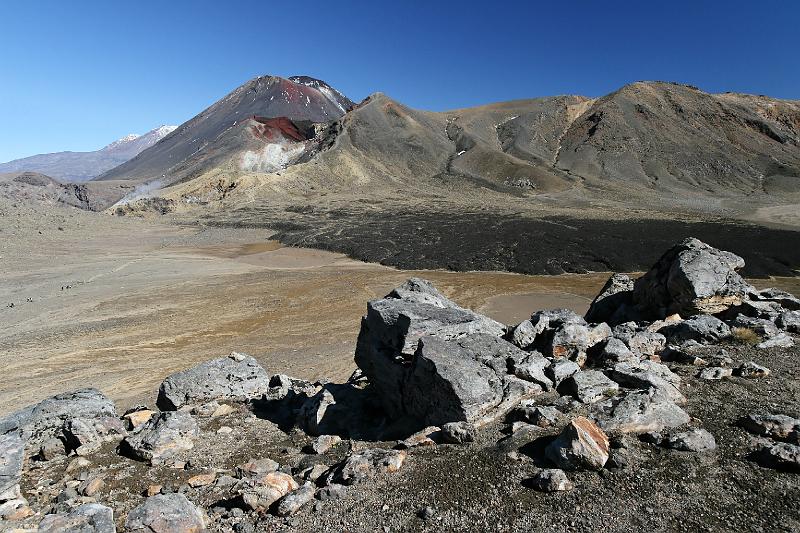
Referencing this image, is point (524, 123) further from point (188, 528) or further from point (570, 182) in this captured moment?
point (188, 528)

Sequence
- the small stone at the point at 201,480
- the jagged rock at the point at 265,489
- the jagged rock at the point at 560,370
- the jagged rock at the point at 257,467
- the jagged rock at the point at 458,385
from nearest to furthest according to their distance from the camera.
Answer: the jagged rock at the point at 265,489
the small stone at the point at 201,480
the jagged rock at the point at 257,467
the jagged rock at the point at 458,385
the jagged rock at the point at 560,370

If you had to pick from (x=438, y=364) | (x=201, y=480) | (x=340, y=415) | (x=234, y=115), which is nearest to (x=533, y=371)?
(x=438, y=364)

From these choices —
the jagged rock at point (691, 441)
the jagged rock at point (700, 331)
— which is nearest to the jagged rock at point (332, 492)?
the jagged rock at point (691, 441)

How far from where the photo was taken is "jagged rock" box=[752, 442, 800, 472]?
5.28 meters

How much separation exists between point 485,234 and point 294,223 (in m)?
24.0

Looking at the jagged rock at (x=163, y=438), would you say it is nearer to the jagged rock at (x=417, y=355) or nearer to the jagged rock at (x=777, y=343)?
the jagged rock at (x=417, y=355)

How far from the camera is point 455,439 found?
6.75 metres

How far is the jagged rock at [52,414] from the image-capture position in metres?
7.93

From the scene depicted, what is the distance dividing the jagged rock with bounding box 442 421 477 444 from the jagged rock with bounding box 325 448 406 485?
688mm

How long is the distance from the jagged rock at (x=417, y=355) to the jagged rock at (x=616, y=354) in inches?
83.5

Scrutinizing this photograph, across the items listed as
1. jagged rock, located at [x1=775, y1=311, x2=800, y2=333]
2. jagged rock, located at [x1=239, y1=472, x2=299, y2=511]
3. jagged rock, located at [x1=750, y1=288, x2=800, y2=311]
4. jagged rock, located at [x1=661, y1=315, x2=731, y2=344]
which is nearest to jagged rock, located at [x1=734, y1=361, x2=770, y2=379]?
jagged rock, located at [x1=661, y1=315, x2=731, y2=344]

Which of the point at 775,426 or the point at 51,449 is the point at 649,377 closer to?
the point at 775,426

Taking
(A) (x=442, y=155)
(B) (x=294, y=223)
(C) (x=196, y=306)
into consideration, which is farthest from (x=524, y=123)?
(C) (x=196, y=306)

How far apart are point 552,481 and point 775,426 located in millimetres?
3194
